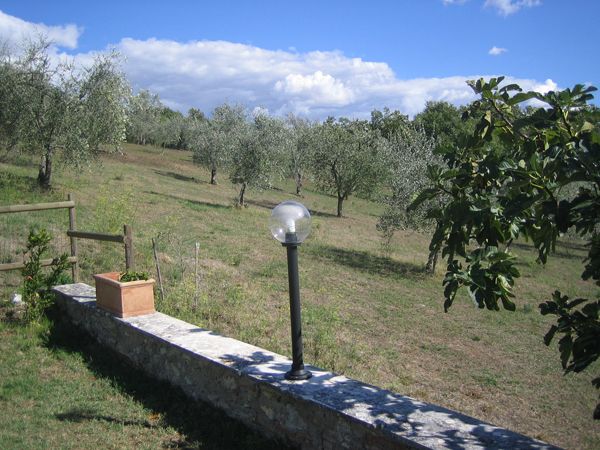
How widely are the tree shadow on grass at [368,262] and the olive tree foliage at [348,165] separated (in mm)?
12918

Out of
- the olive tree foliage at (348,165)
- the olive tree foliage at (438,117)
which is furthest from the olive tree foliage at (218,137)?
the olive tree foliage at (438,117)

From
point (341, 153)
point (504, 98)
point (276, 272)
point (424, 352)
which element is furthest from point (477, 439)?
point (341, 153)

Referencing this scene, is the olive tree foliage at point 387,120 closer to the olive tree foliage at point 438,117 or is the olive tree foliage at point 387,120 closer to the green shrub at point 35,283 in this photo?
the olive tree foliage at point 438,117

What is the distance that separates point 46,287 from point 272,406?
4482 millimetres

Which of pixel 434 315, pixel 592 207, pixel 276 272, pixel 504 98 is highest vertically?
pixel 504 98

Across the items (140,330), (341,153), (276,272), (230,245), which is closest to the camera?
(140,330)

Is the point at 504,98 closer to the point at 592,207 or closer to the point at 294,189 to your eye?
the point at 592,207

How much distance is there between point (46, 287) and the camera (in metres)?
7.19

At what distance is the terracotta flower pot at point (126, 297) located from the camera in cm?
596

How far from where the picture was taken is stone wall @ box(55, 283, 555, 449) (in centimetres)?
325

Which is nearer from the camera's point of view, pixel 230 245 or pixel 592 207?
pixel 592 207

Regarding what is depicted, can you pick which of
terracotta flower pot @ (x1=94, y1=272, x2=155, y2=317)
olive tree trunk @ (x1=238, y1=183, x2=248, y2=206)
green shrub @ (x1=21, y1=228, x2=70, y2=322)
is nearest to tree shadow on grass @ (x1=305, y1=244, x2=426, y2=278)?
olive tree trunk @ (x1=238, y1=183, x2=248, y2=206)

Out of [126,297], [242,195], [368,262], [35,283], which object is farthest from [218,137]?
[126,297]

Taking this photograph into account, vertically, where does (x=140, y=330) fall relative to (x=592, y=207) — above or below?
below
